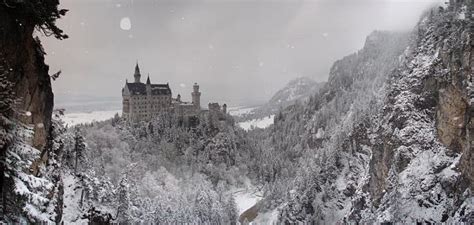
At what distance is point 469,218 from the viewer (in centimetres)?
7112

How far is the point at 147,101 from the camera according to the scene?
178m

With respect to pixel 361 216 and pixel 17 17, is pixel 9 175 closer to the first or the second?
pixel 17 17

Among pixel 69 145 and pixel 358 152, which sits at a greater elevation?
pixel 69 145

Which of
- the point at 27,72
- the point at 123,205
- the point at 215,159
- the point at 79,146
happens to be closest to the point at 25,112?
the point at 27,72

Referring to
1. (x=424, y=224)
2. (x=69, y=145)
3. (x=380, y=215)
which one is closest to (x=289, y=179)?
(x=380, y=215)

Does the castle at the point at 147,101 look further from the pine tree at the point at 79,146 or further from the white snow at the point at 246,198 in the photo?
the pine tree at the point at 79,146

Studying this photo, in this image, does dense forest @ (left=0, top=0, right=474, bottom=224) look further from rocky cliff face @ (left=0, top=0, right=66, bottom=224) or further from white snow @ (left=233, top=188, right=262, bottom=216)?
white snow @ (left=233, top=188, right=262, bottom=216)

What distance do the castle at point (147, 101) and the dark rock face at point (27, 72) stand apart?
5888 inches

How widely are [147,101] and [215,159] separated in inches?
1448

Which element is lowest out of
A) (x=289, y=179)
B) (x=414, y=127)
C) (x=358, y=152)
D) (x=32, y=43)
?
(x=289, y=179)

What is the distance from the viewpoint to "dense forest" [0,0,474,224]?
19.7 m

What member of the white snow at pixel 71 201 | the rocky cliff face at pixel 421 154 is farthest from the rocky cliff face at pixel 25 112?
the rocky cliff face at pixel 421 154

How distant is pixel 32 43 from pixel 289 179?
16622 centimetres

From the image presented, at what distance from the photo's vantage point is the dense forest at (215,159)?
64.6 ft
